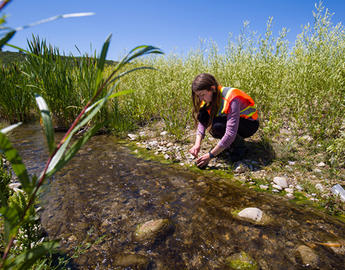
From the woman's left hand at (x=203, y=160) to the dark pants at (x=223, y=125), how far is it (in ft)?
1.65

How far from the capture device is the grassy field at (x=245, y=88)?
10.8 ft

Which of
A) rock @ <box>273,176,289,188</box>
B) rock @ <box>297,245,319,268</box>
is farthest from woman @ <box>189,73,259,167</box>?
rock @ <box>297,245,319,268</box>

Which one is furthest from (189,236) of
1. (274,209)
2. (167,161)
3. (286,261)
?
(167,161)

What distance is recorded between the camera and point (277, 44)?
357cm

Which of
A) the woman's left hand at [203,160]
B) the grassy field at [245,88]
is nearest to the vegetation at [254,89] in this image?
the grassy field at [245,88]

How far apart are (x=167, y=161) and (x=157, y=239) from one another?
1.78 meters

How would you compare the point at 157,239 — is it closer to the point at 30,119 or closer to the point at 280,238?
the point at 280,238

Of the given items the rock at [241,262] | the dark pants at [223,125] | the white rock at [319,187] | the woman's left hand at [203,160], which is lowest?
the rock at [241,262]

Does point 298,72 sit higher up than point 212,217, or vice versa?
point 298,72

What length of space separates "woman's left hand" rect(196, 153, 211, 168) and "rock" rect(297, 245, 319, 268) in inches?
61.2

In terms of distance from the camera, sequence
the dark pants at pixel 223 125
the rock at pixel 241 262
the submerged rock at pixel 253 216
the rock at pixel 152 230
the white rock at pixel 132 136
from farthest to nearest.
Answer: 1. the white rock at pixel 132 136
2. the dark pants at pixel 223 125
3. the submerged rock at pixel 253 216
4. the rock at pixel 152 230
5. the rock at pixel 241 262

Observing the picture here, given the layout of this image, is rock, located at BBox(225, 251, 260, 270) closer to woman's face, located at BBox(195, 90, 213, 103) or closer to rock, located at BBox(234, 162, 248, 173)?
rock, located at BBox(234, 162, 248, 173)

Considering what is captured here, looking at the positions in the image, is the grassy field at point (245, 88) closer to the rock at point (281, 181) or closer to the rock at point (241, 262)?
the rock at point (281, 181)

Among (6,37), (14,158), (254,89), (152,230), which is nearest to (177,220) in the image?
(152,230)
